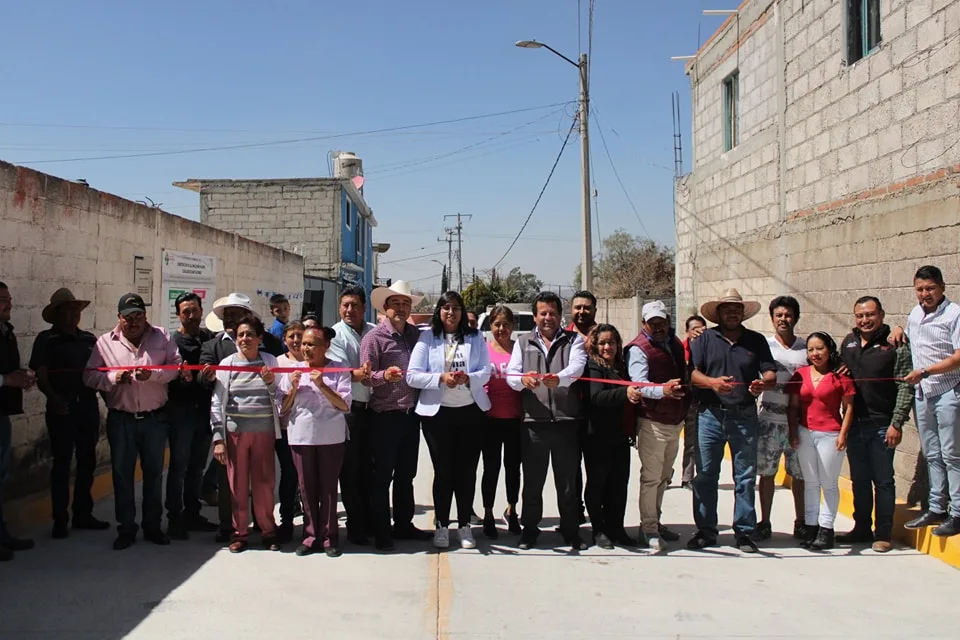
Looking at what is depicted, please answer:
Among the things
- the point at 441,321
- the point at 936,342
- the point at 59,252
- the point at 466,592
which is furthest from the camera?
the point at 59,252

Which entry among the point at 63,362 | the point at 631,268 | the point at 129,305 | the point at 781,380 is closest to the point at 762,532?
the point at 781,380

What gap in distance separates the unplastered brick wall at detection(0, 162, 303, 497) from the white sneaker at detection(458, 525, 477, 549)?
11.5ft

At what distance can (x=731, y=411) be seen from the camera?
5.43m

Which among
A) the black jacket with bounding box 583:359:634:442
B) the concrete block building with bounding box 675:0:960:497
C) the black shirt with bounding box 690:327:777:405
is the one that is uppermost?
the concrete block building with bounding box 675:0:960:497

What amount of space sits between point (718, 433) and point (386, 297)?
2.62 m

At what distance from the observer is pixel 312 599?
4434 millimetres

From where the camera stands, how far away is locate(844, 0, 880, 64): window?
23.5 feet

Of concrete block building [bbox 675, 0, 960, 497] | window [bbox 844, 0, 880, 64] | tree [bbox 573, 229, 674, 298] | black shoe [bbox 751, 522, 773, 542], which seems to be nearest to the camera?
black shoe [bbox 751, 522, 773, 542]

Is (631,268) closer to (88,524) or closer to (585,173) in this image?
(585,173)

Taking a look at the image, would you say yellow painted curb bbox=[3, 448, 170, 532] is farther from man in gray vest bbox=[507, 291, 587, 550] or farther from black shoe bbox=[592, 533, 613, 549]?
black shoe bbox=[592, 533, 613, 549]

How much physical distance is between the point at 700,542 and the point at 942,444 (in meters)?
1.76

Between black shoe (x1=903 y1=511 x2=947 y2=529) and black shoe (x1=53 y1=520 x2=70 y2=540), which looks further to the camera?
black shoe (x1=53 y1=520 x2=70 y2=540)

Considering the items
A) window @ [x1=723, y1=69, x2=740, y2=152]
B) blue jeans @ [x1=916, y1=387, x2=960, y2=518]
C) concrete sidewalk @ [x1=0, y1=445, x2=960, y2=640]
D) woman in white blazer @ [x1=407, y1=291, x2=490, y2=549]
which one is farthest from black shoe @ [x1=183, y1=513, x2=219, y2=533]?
window @ [x1=723, y1=69, x2=740, y2=152]

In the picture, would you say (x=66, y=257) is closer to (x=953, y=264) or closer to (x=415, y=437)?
(x=415, y=437)
